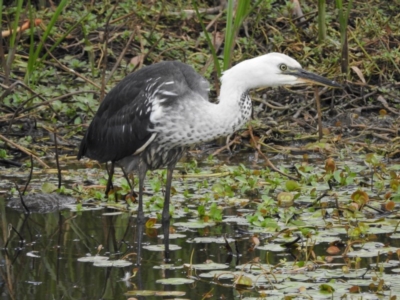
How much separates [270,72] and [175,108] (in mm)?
700

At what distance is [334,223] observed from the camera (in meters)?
7.31

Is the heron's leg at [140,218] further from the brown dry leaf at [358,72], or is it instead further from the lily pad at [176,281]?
the brown dry leaf at [358,72]

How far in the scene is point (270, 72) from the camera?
22.3ft

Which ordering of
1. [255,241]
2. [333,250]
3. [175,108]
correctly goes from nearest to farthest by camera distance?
[333,250]
[255,241]
[175,108]

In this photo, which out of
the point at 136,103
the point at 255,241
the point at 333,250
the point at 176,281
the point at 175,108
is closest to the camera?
the point at 176,281

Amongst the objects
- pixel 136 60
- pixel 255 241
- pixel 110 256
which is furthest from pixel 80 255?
pixel 136 60

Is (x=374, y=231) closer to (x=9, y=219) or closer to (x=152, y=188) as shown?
(x=152, y=188)

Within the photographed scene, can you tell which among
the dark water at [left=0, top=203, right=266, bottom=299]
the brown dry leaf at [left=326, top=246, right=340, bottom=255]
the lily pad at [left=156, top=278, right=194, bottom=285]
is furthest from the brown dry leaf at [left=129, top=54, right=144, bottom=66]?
the lily pad at [left=156, top=278, right=194, bottom=285]

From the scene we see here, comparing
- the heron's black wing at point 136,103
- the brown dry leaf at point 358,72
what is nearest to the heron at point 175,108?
the heron's black wing at point 136,103

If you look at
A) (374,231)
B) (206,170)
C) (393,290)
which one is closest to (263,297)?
(393,290)

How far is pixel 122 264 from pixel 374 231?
1.83 metres

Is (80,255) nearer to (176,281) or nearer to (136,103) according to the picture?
(176,281)

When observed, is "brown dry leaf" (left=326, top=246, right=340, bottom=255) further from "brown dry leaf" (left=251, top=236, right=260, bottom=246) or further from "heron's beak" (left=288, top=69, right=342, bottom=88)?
"heron's beak" (left=288, top=69, right=342, bottom=88)

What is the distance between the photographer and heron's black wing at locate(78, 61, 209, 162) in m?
6.93
